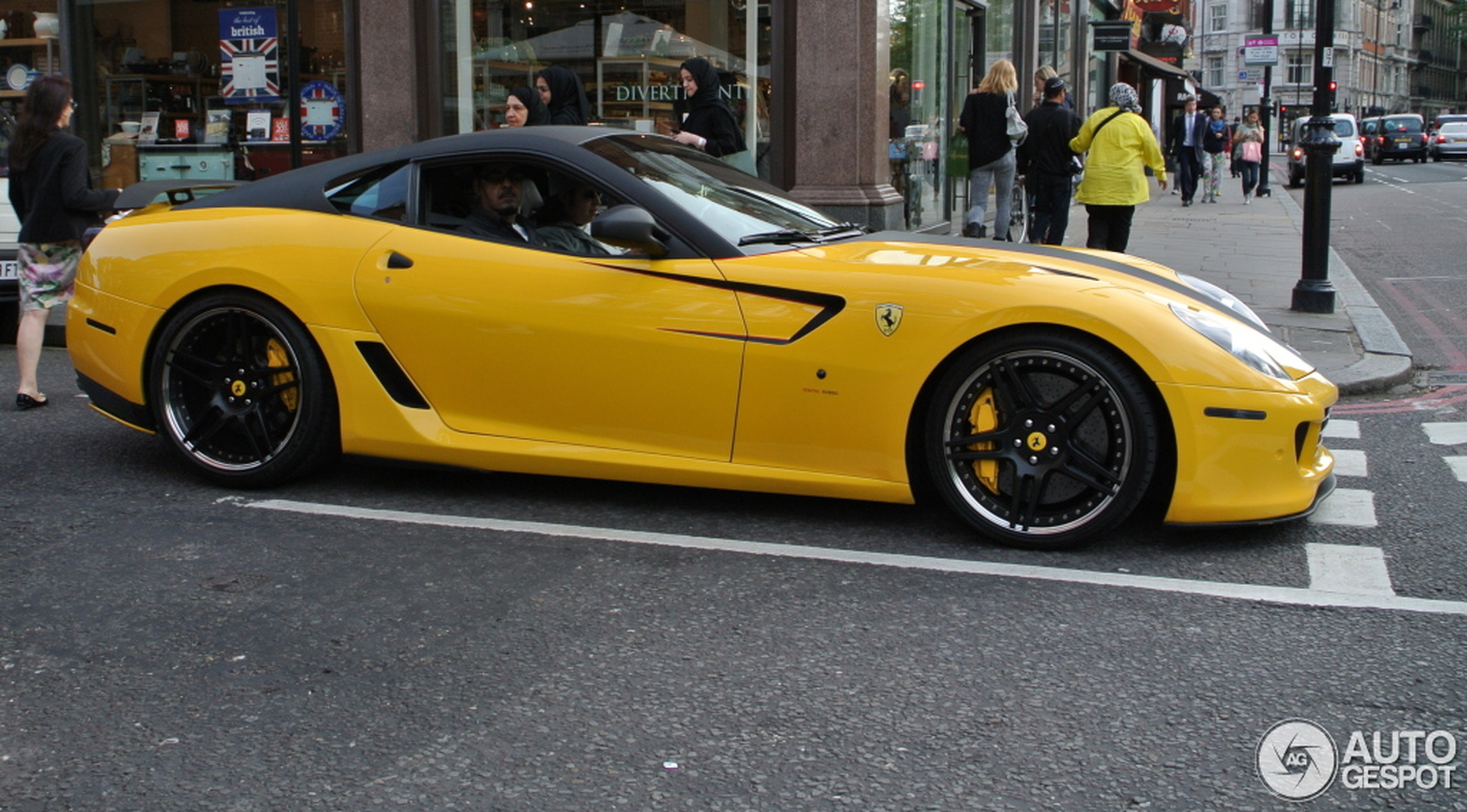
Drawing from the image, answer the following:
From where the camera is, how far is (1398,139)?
2254 inches

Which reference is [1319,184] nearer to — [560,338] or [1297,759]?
[560,338]

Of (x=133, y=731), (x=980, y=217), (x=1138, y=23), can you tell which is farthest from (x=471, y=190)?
(x=1138, y=23)

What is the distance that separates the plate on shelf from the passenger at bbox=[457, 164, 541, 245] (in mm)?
11677

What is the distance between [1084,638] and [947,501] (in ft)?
3.03

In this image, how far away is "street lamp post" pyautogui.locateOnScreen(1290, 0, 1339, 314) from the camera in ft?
33.1

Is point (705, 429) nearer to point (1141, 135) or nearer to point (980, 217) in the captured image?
point (1141, 135)

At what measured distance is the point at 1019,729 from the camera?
3094 mm

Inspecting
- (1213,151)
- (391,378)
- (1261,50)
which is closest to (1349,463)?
(391,378)

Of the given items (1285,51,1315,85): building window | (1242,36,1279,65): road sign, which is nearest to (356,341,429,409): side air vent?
(1242,36,1279,65): road sign

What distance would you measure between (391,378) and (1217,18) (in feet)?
359

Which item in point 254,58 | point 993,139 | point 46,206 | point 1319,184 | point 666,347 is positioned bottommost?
point 666,347

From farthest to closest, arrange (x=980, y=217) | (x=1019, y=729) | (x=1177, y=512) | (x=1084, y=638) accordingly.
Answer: (x=980, y=217)
(x=1177, y=512)
(x=1084, y=638)
(x=1019, y=729)

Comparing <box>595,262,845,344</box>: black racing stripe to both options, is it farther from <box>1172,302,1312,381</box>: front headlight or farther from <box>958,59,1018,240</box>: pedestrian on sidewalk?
<box>958,59,1018,240</box>: pedestrian on sidewalk

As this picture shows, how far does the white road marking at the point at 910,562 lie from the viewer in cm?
399
